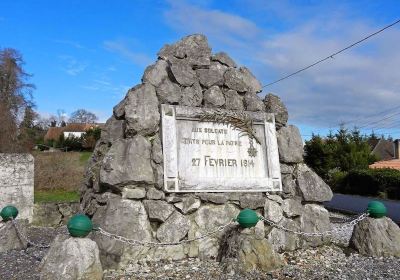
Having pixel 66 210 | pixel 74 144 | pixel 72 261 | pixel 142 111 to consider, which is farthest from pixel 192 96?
pixel 74 144

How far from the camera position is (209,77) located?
250 inches

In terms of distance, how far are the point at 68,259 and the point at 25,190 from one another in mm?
7034

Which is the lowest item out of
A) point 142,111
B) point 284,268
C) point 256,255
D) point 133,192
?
point 284,268

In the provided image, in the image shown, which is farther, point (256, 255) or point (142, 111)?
point (142, 111)

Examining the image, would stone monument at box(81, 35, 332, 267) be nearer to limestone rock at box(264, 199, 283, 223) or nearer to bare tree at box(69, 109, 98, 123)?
limestone rock at box(264, 199, 283, 223)

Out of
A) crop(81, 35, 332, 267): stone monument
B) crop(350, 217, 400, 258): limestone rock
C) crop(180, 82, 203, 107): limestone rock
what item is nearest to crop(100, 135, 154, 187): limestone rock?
crop(81, 35, 332, 267): stone monument

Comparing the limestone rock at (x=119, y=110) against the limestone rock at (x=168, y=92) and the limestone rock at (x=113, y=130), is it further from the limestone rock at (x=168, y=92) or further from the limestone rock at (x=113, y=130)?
the limestone rock at (x=168, y=92)

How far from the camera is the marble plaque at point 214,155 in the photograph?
577cm

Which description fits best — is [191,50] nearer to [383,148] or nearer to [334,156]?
[334,156]

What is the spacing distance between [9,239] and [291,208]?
13.8 ft

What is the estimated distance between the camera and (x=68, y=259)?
4297 millimetres

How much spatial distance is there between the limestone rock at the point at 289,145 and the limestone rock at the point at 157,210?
6.66ft

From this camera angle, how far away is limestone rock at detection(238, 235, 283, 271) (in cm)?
501

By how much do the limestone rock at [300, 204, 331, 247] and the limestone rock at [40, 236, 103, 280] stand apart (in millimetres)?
3188
